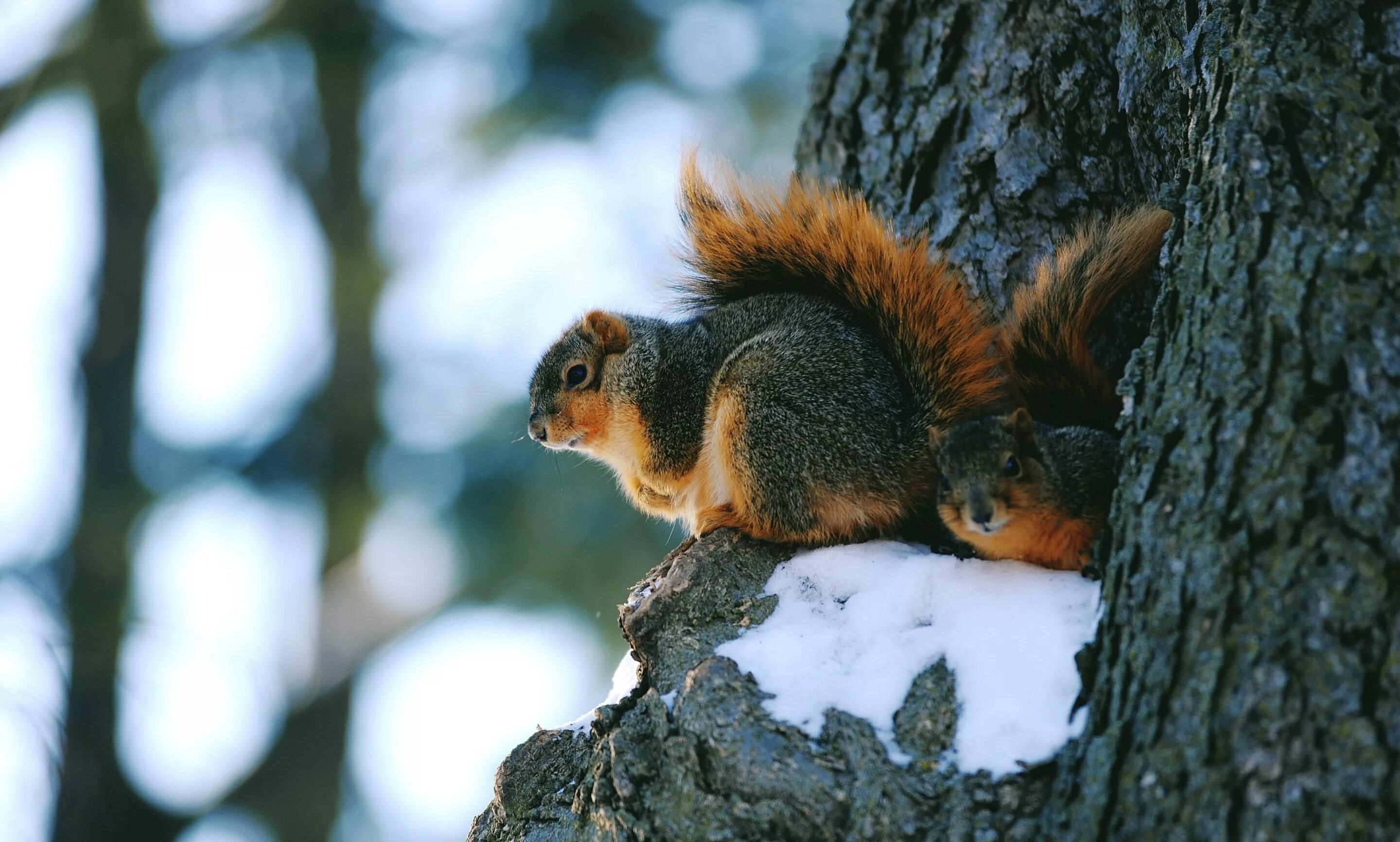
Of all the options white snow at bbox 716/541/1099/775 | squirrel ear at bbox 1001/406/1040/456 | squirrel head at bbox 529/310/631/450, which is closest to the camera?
white snow at bbox 716/541/1099/775

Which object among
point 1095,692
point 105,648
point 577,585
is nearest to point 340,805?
point 577,585

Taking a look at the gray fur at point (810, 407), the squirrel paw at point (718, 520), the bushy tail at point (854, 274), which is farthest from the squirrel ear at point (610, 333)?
the squirrel paw at point (718, 520)

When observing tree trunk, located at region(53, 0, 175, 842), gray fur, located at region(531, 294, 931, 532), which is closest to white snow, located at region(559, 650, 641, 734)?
gray fur, located at region(531, 294, 931, 532)

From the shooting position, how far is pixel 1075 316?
79.8 inches

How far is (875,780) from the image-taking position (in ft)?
4.97

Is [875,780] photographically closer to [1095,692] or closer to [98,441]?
[1095,692]

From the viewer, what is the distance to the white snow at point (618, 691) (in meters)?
2.00

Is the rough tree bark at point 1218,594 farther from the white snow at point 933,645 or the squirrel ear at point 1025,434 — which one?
the squirrel ear at point 1025,434

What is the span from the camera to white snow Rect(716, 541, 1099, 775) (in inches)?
59.7

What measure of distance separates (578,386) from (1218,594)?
1.68 m

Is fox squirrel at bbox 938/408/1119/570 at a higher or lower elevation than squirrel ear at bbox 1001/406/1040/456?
lower

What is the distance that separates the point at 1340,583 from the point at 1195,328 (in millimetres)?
368

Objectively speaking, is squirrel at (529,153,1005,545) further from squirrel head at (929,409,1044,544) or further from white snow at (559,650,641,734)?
white snow at (559,650,641,734)

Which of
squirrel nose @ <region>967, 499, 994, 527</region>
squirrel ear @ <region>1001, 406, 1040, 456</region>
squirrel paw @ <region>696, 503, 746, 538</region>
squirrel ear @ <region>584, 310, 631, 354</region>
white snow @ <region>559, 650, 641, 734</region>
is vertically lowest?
white snow @ <region>559, 650, 641, 734</region>
